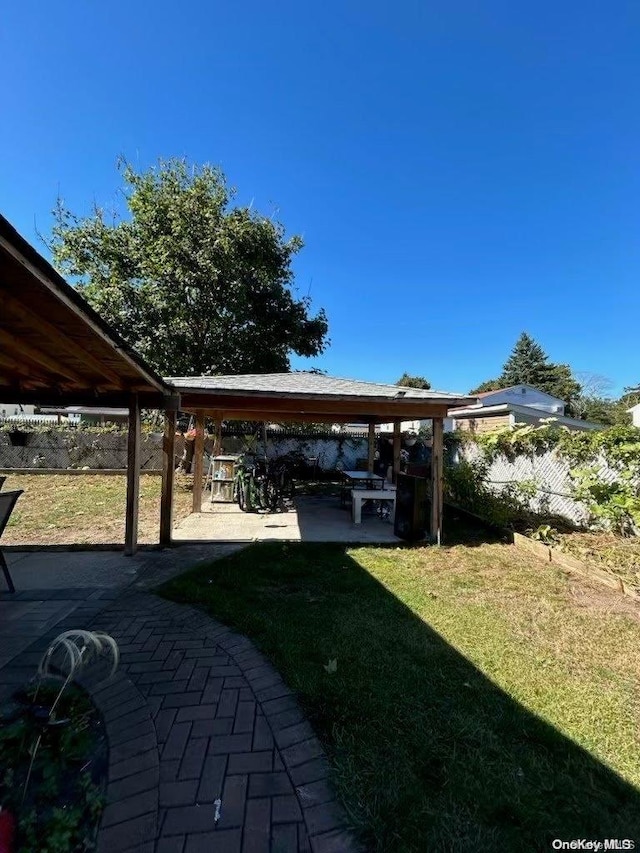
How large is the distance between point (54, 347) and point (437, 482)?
5.62 m

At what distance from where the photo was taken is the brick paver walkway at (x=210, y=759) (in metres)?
1.57

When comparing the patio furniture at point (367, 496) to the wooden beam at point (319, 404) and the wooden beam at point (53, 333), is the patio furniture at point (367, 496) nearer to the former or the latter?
the wooden beam at point (319, 404)

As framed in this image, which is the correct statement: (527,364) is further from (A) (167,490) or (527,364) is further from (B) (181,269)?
(A) (167,490)

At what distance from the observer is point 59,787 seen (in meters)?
1.78

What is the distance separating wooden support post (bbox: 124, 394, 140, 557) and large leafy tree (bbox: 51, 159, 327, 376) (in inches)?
332

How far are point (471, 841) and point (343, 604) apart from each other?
239cm

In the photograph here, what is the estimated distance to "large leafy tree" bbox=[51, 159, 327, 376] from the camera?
13.4m

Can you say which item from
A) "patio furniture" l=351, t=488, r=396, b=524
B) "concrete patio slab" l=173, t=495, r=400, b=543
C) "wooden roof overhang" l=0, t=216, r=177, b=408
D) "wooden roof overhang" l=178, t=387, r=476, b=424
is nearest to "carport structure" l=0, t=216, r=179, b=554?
"wooden roof overhang" l=0, t=216, r=177, b=408

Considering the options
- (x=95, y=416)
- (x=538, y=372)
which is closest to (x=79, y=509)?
(x=95, y=416)

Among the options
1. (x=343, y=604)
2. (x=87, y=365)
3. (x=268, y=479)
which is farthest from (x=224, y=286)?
(x=343, y=604)

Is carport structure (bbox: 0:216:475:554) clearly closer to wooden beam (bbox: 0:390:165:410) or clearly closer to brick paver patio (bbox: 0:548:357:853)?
wooden beam (bbox: 0:390:165:410)

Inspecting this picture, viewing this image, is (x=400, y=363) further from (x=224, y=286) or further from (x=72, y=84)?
(x=72, y=84)

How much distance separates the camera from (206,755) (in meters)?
1.98

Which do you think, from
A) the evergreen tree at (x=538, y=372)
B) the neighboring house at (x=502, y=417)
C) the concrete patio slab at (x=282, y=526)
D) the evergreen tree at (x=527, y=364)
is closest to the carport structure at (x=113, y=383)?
the concrete patio slab at (x=282, y=526)
